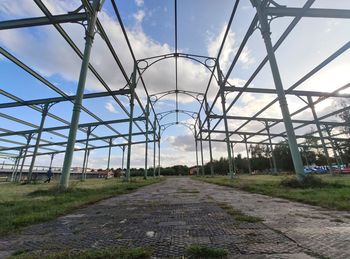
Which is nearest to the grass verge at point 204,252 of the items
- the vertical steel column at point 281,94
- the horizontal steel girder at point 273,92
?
the vertical steel column at point 281,94

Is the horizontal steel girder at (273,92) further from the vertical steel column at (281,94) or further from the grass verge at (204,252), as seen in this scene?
the grass verge at (204,252)

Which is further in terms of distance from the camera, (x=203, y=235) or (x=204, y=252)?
(x=203, y=235)

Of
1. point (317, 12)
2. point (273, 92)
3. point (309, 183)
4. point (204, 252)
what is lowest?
point (204, 252)


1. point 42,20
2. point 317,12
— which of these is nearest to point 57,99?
point 42,20

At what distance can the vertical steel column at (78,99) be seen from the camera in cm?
675

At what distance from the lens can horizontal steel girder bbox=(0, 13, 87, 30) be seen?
821 centimetres

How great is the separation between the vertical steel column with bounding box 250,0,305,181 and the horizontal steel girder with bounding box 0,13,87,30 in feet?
24.2

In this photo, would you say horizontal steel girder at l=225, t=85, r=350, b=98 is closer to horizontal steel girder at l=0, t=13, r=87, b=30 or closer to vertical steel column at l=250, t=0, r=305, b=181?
vertical steel column at l=250, t=0, r=305, b=181

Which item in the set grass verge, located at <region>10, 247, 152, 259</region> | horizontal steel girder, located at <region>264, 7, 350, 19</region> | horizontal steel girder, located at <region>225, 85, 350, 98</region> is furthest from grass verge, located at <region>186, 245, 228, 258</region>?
horizontal steel girder, located at <region>225, 85, 350, 98</region>

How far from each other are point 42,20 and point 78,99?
4.27 meters

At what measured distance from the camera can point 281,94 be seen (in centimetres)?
745

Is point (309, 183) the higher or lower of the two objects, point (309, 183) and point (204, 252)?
the higher

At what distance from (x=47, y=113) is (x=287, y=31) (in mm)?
19936

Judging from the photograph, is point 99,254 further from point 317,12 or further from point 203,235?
point 317,12
